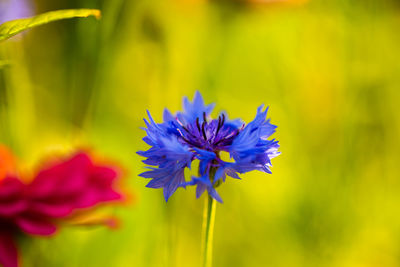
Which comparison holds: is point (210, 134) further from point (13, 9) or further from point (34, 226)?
point (13, 9)

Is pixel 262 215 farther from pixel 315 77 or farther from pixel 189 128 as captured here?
pixel 189 128

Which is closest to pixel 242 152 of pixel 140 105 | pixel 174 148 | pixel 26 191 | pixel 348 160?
pixel 174 148

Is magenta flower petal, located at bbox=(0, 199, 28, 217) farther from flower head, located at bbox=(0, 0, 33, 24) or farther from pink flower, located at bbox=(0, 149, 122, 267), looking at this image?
flower head, located at bbox=(0, 0, 33, 24)

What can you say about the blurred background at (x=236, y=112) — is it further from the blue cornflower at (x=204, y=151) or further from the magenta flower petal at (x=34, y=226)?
the blue cornflower at (x=204, y=151)

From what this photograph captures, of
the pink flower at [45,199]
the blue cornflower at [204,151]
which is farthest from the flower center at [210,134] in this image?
the pink flower at [45,199]

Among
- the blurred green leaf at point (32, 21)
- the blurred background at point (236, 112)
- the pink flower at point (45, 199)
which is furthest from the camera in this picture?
the blurred background at point (236, 112)

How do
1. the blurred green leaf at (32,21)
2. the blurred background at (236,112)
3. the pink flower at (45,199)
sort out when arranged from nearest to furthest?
the blurred green leaf at (32,21) < the pink flower at (45,199) < the blurred background at (236,112)
